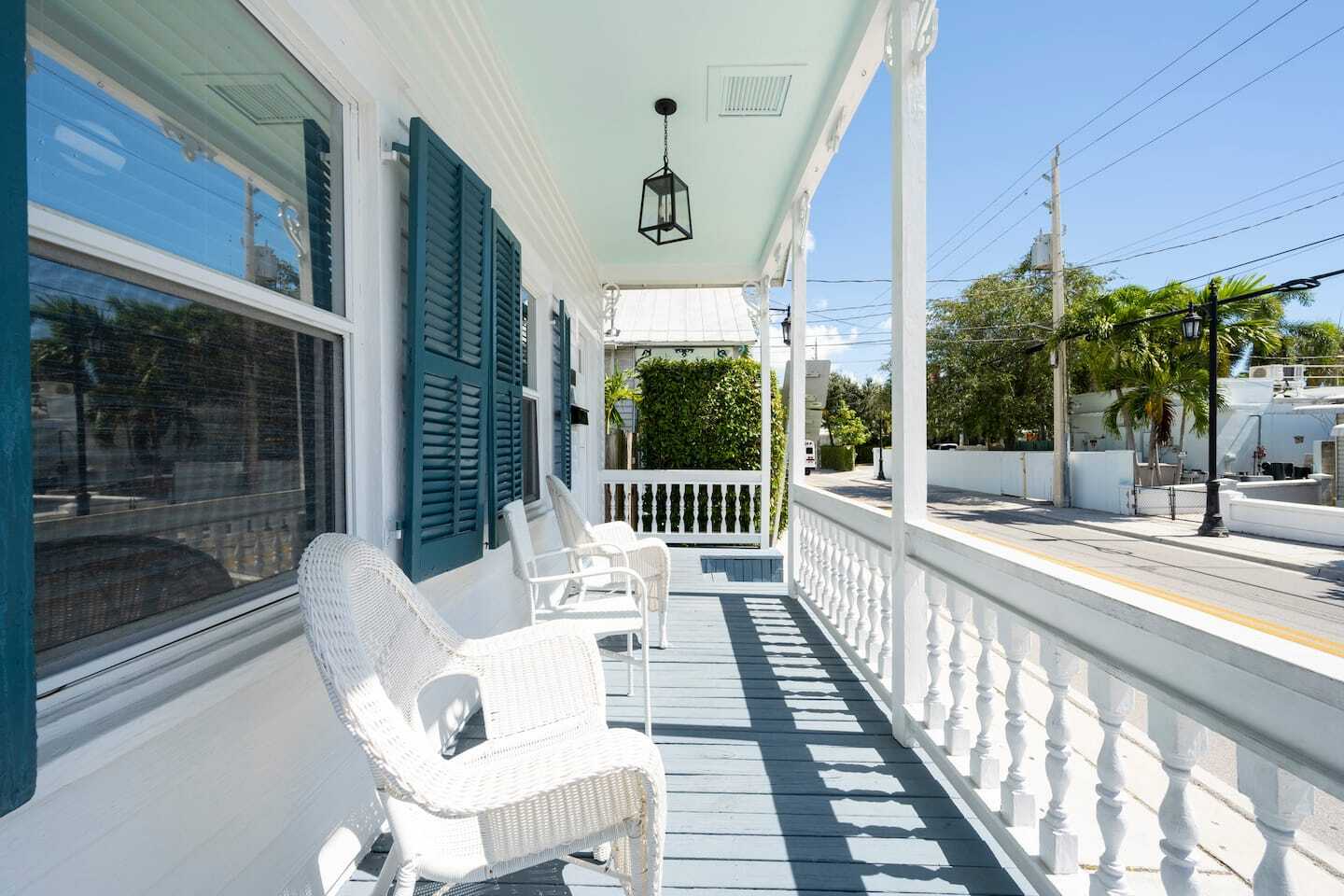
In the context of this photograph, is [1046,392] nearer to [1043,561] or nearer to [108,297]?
[1043,561]

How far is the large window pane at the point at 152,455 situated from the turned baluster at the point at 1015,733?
1.80 m

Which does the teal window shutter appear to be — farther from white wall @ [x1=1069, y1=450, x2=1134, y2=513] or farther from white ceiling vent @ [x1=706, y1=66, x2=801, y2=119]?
white wall @ [x1=1069, y1=450, x2=1134, y2=513]

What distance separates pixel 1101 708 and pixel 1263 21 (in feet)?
51.1

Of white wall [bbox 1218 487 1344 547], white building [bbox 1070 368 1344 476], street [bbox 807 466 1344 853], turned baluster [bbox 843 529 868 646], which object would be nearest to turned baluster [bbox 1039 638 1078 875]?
street [bbox 807 466 1344 853]

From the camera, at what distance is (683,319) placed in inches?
469

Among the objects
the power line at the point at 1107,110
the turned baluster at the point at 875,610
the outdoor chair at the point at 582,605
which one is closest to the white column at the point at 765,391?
the turned baluster at the point at 875,610

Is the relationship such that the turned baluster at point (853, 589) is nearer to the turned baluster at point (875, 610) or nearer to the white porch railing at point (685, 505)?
the turned baluster at point (875, 610)

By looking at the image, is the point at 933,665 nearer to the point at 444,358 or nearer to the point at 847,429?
the point at 444,358

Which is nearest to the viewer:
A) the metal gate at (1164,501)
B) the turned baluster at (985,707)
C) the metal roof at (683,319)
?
the turned baluster at (985,707)

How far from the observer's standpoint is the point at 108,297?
1.00 m

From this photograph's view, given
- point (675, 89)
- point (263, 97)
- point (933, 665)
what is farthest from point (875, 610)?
point (263, 97)

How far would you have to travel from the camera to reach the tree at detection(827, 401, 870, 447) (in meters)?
33.3

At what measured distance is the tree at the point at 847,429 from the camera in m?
33.3

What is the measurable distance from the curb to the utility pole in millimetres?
2552
